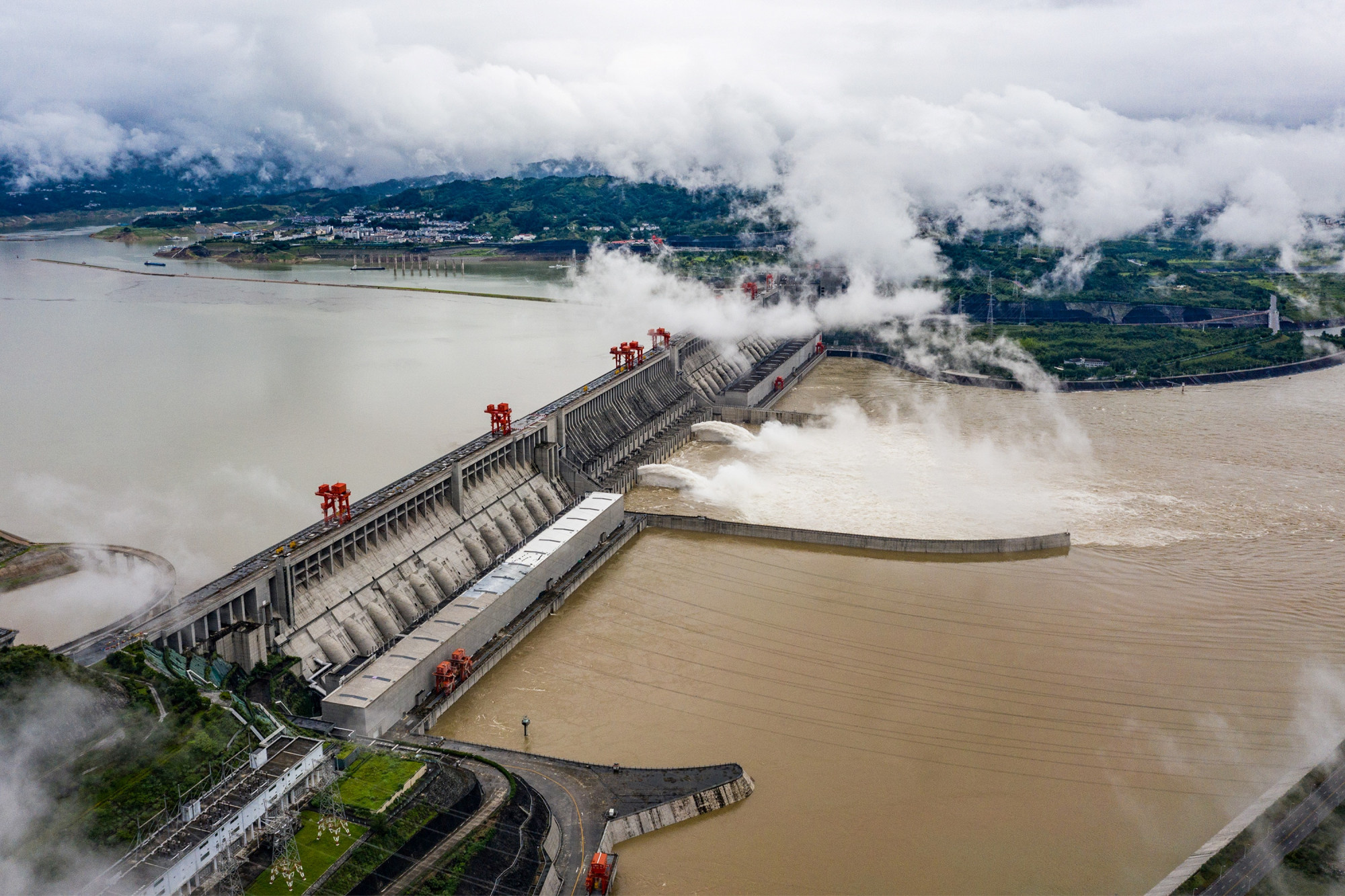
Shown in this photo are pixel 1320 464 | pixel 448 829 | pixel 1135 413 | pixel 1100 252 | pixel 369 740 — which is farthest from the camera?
pixel 1100 252

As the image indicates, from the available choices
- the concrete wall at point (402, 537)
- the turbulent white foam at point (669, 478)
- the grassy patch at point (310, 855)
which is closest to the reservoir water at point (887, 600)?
the turbulent white foam at point (669, 478)

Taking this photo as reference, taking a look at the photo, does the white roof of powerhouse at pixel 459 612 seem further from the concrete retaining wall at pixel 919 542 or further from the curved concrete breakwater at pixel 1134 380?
the curved concrete breakwater at pixel 1134 380

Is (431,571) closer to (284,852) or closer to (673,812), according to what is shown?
(673,812)

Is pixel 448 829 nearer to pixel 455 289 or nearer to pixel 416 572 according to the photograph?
pixel 416 572

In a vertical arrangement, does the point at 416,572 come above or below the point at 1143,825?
above

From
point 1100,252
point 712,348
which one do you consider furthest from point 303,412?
point 1100,252

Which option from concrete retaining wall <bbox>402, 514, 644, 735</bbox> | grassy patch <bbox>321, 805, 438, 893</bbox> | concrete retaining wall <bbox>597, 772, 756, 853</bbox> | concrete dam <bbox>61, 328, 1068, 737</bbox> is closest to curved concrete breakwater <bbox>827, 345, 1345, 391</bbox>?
concrete dam <bbox>61, 328, 1068, 737</bbox>

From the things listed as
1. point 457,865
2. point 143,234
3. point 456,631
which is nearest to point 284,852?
point 457,865
